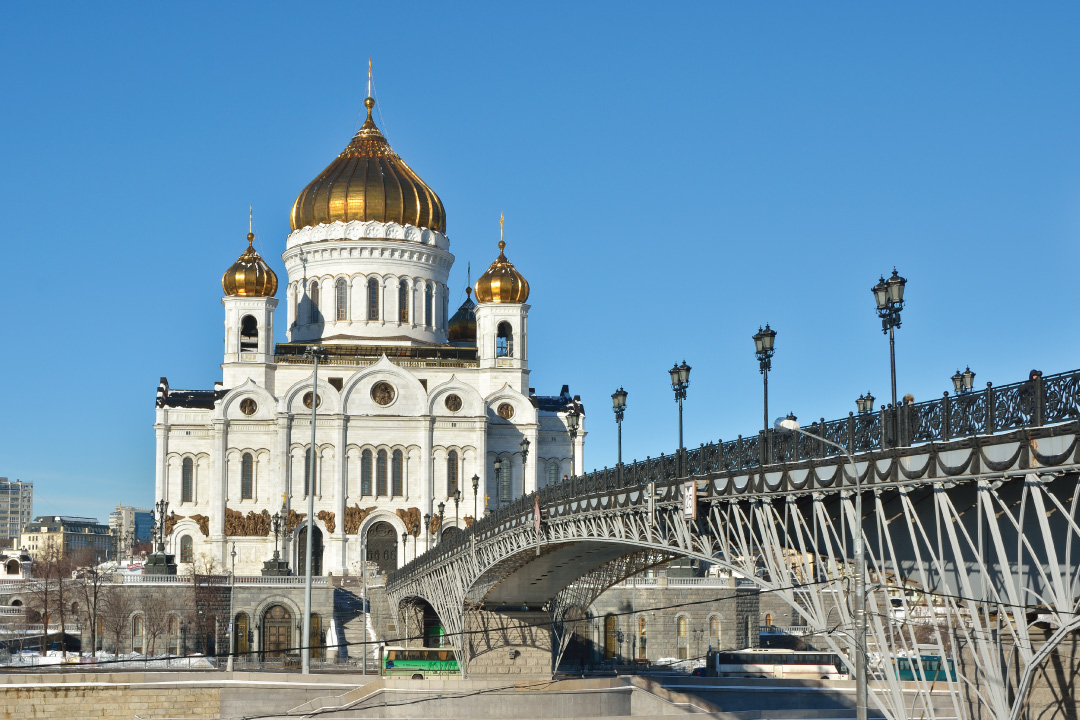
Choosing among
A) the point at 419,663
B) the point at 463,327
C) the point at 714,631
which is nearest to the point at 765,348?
the point at 419,663

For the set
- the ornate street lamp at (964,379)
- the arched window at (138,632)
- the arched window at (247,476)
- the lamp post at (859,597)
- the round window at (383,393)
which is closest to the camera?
the lamp post at (859,597)

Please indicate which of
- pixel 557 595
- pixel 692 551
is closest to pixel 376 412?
pixel 557 595

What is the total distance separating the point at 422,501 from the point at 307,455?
6.36 meters

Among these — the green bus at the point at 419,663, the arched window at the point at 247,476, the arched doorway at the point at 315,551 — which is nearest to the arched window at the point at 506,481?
the arched doorway at the point at 315,551

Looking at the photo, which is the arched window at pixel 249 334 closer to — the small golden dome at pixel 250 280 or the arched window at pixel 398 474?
the small golden dome at pixel 250 280

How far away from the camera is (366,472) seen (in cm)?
7900

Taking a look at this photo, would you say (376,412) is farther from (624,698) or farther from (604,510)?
(604,510)

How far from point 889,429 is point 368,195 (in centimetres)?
6442

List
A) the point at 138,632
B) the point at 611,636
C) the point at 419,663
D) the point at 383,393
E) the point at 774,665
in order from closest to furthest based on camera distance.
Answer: the point at 419,663 < the point at 774,665 < the point at 138,632 < the point at 611,636 < the point at 383,393

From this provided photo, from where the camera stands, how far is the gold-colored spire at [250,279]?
80.3 meters

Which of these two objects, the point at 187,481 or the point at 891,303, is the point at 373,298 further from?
the point at 891,303

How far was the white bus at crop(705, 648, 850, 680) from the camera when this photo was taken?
56375mm

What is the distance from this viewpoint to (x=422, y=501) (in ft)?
259

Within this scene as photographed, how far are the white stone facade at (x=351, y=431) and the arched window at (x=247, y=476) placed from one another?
0.05m
